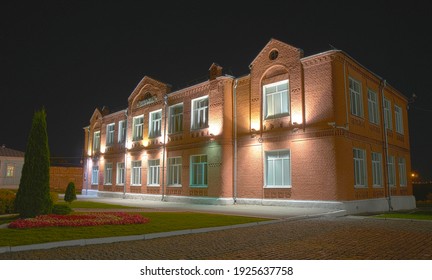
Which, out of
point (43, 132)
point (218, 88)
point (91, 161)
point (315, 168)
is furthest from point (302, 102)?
point (91, 161)

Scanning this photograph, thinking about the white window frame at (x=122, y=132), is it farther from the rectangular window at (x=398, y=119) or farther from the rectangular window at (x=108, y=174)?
the rectangular window at (x=398, y=119)

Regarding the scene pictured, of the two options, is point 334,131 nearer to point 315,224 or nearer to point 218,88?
point 315,224

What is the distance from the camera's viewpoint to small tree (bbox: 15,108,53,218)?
45.6ft

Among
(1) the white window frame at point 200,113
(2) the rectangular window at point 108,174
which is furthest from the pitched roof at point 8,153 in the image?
(1) the white window frame at point 200,113

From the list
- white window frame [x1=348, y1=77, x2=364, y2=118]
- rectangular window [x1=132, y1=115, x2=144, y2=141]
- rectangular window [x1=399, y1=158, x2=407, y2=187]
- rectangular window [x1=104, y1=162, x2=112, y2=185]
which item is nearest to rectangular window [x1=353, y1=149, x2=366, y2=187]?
white window frame [x1=348, y1=77, x2=364, y2=118]

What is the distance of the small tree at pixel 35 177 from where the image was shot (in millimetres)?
13906

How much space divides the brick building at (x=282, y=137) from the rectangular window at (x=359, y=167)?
59 millimetres

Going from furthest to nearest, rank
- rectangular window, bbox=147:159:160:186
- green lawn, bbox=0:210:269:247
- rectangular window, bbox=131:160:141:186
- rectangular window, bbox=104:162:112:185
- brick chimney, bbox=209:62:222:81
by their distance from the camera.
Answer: rectangular window, bbox=104:162:112:185
rectangular window, bbox=131:160:141:186
rectangular window, bbox=147:159:160:186
brick chimney, bbox=209:62:222:81
green lawn, bbox=0:210:269:247

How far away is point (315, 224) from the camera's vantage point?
524 inches

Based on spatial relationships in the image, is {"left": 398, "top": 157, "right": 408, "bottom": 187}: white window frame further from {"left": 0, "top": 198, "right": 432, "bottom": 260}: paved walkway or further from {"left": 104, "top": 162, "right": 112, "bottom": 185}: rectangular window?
{"left": 104, "top": 162, "right": 112, "bottom": 185}: rectangular window

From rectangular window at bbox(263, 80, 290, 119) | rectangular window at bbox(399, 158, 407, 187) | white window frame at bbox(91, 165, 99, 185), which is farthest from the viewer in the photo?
white window frame at bbox(91, 165, 99, 185)

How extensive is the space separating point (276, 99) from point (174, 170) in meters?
10.6

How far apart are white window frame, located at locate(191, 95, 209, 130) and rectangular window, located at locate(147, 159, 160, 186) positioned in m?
5.57

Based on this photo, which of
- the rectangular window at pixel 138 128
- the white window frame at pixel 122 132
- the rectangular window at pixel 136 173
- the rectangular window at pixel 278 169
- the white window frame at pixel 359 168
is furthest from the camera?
the white window frame at pixel 122 132
